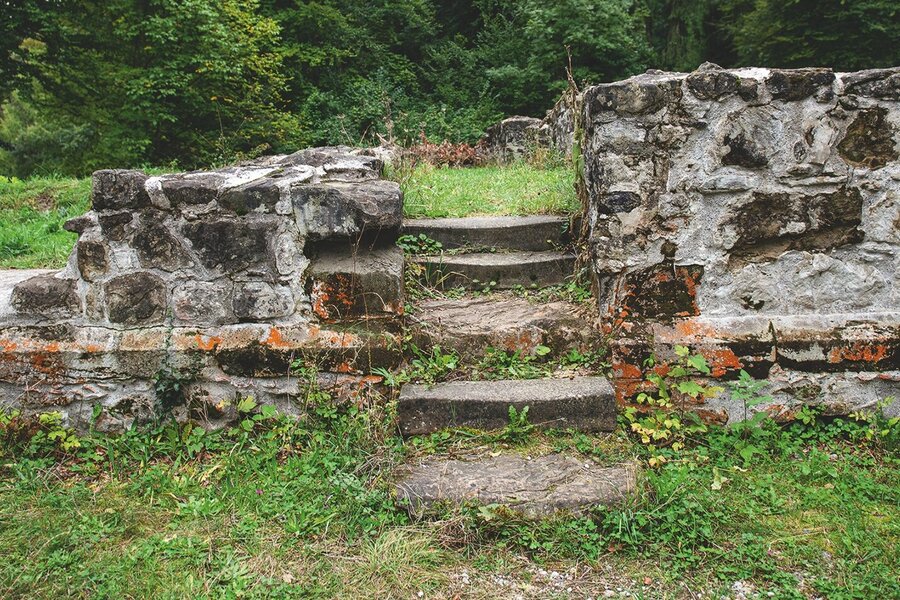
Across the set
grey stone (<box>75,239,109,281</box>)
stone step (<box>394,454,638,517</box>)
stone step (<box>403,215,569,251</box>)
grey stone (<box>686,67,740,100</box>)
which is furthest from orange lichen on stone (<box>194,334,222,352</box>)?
grey stone (<box>686,67,740,100</box>)

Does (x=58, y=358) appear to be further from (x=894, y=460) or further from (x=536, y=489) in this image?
(x=894, y=460)

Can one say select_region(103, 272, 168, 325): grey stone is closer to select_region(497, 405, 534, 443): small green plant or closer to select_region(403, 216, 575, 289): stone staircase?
select_region(403, 216, 575, 289): stone staircase

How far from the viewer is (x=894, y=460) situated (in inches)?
108

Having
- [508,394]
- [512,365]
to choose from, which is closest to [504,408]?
[508,394]

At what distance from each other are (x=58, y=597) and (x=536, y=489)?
67.4 inches

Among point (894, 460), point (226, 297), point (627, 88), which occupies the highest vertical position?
point (627, 88)

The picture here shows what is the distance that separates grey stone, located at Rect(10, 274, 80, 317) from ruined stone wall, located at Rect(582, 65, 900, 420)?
258cm

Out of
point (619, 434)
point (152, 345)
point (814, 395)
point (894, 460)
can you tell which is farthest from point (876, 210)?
point (152, 345)

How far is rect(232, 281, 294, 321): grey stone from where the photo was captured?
3000 millimetres

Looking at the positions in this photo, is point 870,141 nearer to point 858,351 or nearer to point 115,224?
point 858,351

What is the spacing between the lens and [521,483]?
8.12 feet

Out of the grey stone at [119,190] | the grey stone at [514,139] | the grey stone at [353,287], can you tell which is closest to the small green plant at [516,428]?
Answer: the grey stone at [353,287]

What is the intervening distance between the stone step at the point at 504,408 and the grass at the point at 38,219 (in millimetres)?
3605

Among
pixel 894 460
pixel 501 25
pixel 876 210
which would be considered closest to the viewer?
pixel 894 460
